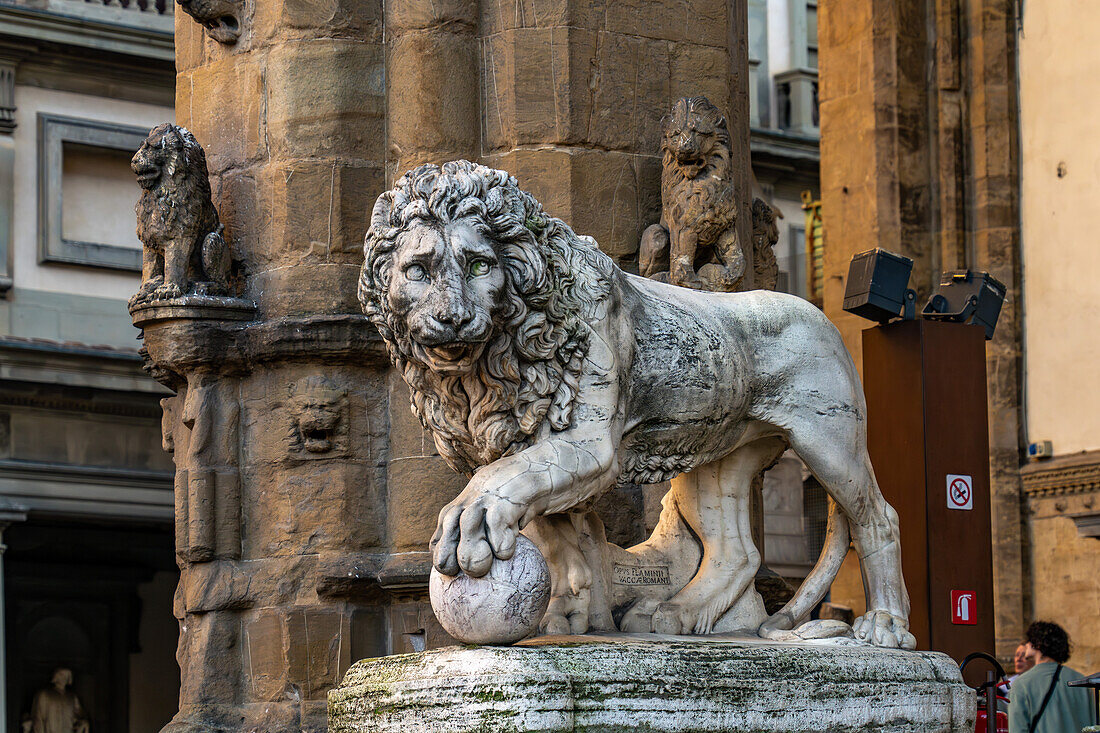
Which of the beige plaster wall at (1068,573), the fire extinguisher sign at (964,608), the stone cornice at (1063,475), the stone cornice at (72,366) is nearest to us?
the fire extinguisher sign at (964,608)

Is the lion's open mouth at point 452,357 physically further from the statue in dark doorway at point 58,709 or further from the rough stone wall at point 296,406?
the statue in dark doorway at point 58,709

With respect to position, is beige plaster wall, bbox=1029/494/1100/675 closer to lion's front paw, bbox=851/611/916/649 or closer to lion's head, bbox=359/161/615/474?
lion's front paw, bbox=851/611/916/649

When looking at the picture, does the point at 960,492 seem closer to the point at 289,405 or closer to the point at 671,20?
the point at 671,20

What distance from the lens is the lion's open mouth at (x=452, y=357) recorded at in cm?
424

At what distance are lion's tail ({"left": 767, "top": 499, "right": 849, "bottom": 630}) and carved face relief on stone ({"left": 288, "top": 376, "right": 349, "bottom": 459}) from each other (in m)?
2.03

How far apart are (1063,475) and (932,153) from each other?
2.33 metres

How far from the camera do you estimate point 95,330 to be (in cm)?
1534

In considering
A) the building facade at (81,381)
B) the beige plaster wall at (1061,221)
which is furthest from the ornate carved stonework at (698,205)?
the building facade at (81,381)

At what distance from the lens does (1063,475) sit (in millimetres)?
11852

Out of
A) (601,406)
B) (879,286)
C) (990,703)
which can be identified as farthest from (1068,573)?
(601,406)

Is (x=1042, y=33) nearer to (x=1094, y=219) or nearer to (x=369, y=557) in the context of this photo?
(x=1094, y=219)

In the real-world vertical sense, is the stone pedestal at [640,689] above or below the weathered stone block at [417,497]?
below

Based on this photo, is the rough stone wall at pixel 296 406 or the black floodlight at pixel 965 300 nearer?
the rough stone wall at pixel 296 406

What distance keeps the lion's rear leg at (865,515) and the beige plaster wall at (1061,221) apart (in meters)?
7.23
